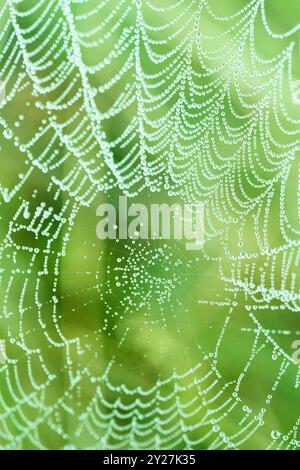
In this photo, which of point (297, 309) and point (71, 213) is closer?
point (71, 213)

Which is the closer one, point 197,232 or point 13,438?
point 13,438

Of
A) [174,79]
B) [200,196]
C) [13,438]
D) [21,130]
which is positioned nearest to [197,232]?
[200,196]

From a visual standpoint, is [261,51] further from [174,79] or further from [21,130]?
[21,130]

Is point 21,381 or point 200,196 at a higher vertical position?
point 200,196

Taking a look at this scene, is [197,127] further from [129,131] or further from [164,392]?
[164,392]

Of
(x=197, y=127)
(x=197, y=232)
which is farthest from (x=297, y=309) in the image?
(x=197, y=127)

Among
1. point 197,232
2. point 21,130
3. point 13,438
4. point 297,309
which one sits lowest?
point 13,438
